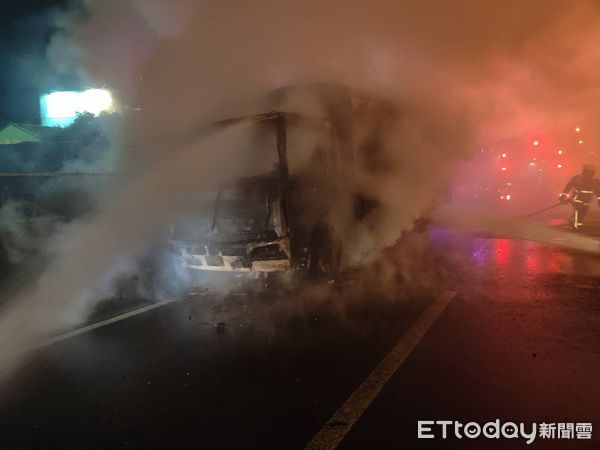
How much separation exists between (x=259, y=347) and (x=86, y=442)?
4.77 feet

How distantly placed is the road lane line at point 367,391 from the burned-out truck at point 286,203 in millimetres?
1484

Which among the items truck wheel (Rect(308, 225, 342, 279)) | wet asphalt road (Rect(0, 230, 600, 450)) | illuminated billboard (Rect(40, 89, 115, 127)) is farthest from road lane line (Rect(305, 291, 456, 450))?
illuminated billboard (Rect(40, 89, 115, 127))

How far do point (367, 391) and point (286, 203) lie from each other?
7.67 feet

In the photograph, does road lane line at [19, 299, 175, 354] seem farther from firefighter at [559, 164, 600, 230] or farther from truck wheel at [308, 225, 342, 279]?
firefighter at [559, 164, 600, 230]

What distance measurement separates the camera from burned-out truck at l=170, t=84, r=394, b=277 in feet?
15.9

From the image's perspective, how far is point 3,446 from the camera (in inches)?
98.0

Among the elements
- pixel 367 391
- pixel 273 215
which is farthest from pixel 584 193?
pixel 367 391

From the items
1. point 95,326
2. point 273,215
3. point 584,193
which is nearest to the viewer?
point 95,326

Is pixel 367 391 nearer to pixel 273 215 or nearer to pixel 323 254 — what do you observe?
pixel 273 215

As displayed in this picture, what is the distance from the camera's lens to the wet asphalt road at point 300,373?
8.43 feet

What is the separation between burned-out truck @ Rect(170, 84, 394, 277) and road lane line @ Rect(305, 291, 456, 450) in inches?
58.4

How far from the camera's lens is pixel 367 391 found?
2.93m

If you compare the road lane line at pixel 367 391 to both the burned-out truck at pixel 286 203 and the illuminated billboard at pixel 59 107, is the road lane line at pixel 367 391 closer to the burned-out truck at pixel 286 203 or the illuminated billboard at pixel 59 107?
the burned-out truck at pixel 286 203

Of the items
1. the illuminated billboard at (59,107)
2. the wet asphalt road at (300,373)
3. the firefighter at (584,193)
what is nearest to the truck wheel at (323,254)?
the wet asphalt road at (300,373)
